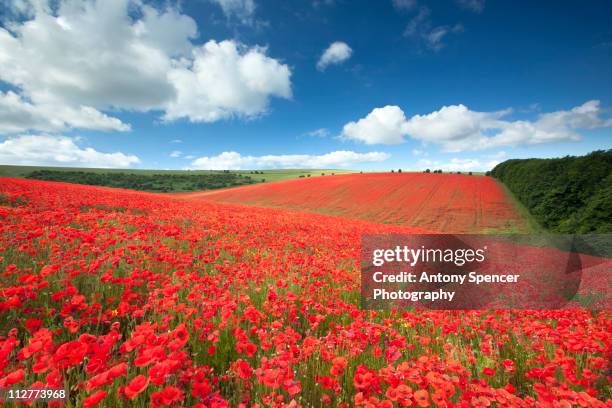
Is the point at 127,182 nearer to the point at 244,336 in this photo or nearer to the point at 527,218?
the point at 527,218

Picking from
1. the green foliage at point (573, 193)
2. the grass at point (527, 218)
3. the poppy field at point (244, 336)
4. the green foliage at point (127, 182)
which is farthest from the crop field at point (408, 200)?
the green foliage at point (127, 182)

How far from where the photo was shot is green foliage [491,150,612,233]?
18.8 metres

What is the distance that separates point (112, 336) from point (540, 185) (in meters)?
40.5

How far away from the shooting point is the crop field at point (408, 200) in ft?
105

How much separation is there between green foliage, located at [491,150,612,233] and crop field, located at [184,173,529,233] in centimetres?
278

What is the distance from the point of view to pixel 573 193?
24281 millimetres

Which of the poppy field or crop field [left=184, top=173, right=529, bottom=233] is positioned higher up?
the poppy field

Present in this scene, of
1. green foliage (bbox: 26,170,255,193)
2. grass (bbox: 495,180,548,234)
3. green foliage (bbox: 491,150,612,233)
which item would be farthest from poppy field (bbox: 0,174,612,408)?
green foliage (bbox: 26,170,255,193)

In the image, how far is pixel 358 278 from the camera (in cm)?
664

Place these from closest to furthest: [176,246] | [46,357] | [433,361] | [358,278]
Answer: [46,357] < [433,361] < [358,278] < [176,246]

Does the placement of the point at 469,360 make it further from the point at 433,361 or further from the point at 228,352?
the point at 228,352

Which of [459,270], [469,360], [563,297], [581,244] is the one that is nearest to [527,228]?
[581,244]

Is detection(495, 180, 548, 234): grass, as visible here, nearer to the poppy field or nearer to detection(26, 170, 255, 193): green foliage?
the poppy field

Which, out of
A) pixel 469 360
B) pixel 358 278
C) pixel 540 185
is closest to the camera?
pixel 469 360
